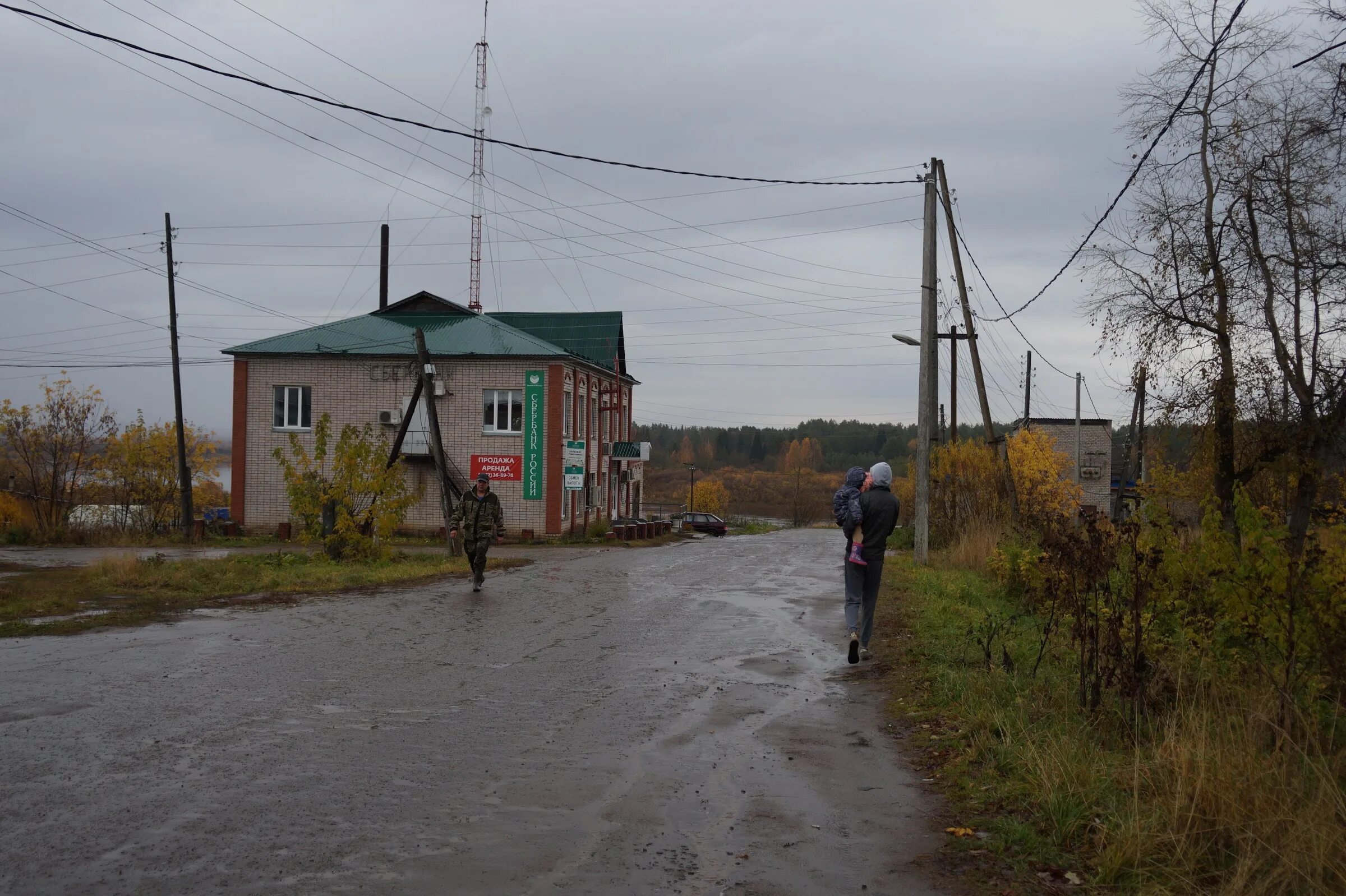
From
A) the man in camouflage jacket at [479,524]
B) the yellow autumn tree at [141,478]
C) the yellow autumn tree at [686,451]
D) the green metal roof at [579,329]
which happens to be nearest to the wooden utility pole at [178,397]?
the yellow autumn tree at [141,478]

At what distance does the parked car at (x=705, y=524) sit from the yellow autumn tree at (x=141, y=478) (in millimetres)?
30299

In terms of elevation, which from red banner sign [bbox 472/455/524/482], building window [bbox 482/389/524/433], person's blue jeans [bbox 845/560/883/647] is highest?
building window [bbox 482/389/524/433]

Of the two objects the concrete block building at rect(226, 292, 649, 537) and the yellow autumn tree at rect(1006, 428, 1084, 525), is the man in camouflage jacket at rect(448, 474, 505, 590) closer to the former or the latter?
the yellow autumn tree at rect(1006, 428, 1084, 525)

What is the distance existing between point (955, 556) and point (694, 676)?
48.1 ft

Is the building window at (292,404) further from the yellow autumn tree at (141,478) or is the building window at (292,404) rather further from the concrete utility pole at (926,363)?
the concrete utility pole at (926,363)

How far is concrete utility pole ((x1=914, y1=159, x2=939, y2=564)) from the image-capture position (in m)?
24.5

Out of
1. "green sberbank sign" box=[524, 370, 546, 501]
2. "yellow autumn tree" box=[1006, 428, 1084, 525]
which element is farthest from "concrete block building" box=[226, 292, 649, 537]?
"yellow autumn tree" box=[1006, 428, 1084, 525]

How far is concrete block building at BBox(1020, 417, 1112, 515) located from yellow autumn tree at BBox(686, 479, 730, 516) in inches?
1542

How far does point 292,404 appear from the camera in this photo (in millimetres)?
41406

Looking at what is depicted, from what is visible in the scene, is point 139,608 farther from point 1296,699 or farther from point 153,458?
point 153,458

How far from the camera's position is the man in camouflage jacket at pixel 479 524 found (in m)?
17.1

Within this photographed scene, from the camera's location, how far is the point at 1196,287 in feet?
48.7

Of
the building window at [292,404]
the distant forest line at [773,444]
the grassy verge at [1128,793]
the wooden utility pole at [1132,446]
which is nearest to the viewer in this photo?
the grassy verge at [1128,793]

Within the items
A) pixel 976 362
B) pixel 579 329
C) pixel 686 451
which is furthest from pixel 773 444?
pixel 976 362
